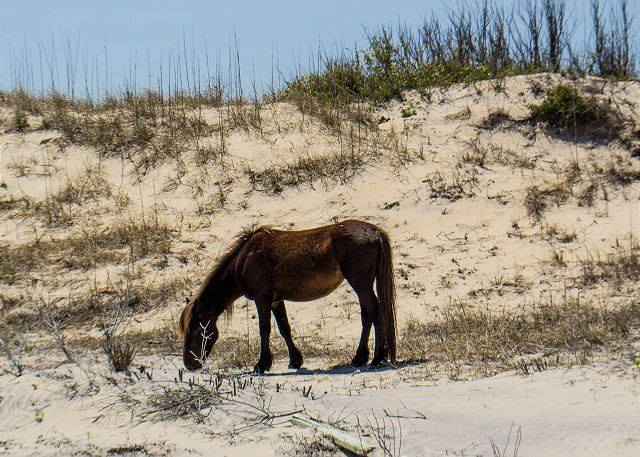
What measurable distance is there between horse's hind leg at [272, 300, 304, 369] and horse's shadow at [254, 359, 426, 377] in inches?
4.6

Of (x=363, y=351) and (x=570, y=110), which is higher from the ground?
(x=570, y=110)

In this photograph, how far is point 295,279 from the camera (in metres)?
10.4

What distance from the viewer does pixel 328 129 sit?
53.0ft

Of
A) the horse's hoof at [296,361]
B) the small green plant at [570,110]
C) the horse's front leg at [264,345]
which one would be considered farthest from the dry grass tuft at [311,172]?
the horse's hoof at [296,361]

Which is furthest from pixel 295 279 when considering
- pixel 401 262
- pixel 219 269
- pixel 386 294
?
pixel 401 262

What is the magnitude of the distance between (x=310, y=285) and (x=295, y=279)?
0.58 ft

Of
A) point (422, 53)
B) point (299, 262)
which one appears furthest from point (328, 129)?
point (299, 262)

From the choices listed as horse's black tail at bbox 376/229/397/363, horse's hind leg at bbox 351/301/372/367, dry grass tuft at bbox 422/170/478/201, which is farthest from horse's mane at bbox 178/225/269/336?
dry grass tuft at bbox 422/170/478/201

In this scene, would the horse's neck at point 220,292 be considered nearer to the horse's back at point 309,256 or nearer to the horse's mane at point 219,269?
the horse's mane at point 219,269

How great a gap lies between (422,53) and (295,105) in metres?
2.63

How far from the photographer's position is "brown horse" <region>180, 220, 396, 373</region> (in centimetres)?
987

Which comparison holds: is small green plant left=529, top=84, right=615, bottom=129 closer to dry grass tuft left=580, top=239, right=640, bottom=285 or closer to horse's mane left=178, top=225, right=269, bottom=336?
dry grass tuft left=580, top=239, right=640, bottom=285

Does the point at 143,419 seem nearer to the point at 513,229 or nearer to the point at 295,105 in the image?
the point at 513,229

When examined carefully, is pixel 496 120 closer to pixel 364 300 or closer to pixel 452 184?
pixel 452 184
